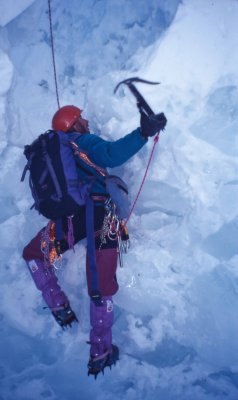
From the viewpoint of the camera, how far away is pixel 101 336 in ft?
10.5

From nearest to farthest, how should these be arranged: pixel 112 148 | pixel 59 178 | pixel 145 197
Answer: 1. pixel 112 148
2. pixel 59 178
3. pixel 145 197

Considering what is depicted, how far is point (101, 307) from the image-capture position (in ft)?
10.5

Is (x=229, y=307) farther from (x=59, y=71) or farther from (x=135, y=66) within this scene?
(x=59, y=71)

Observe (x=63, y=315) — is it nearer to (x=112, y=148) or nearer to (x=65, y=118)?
(x=112, y=148)

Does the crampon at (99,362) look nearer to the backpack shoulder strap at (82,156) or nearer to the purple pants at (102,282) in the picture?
the purple pants at (102,282)

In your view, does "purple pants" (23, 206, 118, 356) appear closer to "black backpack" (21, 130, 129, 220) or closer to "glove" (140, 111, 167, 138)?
"black backpack" (21, 130, 129, 220)

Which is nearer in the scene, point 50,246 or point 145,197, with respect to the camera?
point 50,246

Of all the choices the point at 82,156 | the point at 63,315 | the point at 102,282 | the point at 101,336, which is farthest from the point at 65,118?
the point at 101,336

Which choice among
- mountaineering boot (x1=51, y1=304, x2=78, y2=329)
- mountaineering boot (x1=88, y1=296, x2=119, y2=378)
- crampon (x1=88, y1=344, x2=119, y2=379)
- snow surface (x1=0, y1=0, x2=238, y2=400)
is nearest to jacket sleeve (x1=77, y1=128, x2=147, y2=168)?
snow surface (x1=0, y1=0, x2=238, y2=400)

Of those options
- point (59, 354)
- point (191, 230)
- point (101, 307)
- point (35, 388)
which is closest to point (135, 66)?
point (191, 230)

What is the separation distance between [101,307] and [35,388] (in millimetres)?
1872

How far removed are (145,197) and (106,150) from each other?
1086 millimetres

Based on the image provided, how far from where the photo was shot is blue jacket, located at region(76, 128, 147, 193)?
2.66m

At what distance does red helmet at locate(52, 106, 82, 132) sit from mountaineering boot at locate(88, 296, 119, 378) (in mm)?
1768
